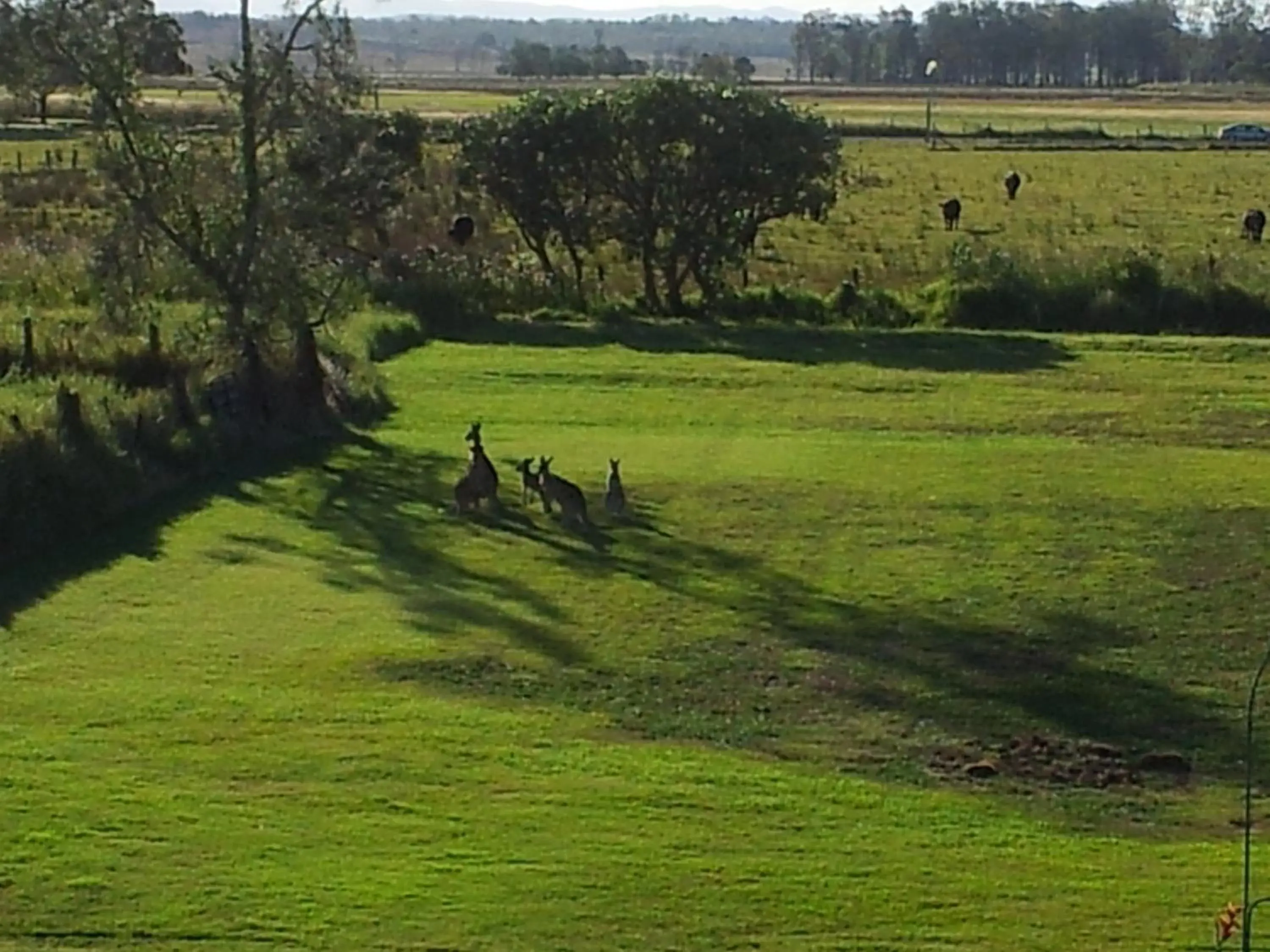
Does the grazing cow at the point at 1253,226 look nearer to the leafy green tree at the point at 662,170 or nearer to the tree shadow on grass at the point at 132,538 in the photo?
the leafy green tree at the point at 662,170

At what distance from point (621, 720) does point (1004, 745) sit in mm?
2529

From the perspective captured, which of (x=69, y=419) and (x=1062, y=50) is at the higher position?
(x=1062, y=50)

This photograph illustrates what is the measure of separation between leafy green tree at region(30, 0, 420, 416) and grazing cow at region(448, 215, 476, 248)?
1479 centimetres

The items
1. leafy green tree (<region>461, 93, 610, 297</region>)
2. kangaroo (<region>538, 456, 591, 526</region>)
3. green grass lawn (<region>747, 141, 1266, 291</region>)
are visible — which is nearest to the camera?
kangaroo (<region>538, 456, 591, 526</region>)

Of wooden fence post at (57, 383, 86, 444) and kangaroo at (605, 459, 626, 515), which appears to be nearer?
wooden fence post at (57, 383, 86, 444)

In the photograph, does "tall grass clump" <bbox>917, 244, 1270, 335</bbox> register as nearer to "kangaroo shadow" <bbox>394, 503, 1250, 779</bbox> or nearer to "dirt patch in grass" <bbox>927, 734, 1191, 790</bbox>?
"kangaroo shadow" <bbox>394, 503, 1250, 779</bbox>

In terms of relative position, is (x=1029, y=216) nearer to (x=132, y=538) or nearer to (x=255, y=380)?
(x=255, y=380)

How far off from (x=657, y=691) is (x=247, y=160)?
11.9 meters

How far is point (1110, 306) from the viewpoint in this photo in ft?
110

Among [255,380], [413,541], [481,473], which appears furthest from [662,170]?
[413,541]

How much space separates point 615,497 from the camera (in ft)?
67.1

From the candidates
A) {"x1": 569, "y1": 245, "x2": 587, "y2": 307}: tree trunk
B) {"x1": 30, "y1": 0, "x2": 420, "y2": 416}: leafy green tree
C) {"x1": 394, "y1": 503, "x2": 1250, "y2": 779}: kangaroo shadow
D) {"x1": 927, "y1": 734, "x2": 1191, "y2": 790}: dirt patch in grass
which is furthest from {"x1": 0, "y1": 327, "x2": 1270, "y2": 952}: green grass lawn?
{"x1": 569, "y1": 245, "x2": 587, "y2": 307}: tree trunk

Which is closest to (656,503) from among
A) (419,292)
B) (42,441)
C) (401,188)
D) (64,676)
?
(42,441)

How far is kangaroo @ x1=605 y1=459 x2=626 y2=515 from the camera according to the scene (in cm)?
2036
